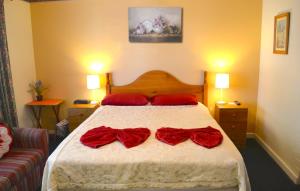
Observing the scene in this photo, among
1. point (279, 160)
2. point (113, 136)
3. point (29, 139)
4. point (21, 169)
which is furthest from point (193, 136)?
point (29, 139)

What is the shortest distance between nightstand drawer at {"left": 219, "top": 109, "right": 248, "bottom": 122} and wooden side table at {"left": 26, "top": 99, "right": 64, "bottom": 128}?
251 cm

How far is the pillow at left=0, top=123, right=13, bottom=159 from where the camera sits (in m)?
2.54

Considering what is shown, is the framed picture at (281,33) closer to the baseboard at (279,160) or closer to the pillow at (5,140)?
the baseboard at (279,160)

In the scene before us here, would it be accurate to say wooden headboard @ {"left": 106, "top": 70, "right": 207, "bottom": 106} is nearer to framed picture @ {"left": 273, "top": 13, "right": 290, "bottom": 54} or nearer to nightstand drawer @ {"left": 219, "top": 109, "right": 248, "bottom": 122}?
nightstand drawer @ {"left": 219, "top": 109, "right": 248, "bottom": 122}

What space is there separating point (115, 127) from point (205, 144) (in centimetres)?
103

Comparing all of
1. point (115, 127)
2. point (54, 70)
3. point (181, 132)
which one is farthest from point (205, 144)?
point (54, 70)

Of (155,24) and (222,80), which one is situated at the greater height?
(155,24)

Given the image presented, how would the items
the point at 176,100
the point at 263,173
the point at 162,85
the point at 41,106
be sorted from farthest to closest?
the point at 41,106, the point at 162,85, the point at 176,100, the point at 263,173

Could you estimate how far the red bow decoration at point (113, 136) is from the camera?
236cm

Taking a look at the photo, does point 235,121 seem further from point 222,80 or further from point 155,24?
point 155,24

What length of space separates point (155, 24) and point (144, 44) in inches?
13.6

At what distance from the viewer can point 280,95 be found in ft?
10.8

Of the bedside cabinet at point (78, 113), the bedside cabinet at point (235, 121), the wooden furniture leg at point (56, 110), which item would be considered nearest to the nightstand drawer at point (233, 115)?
the bedside cabinet at point (235, 121)

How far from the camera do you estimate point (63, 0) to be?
4023 millimetres
